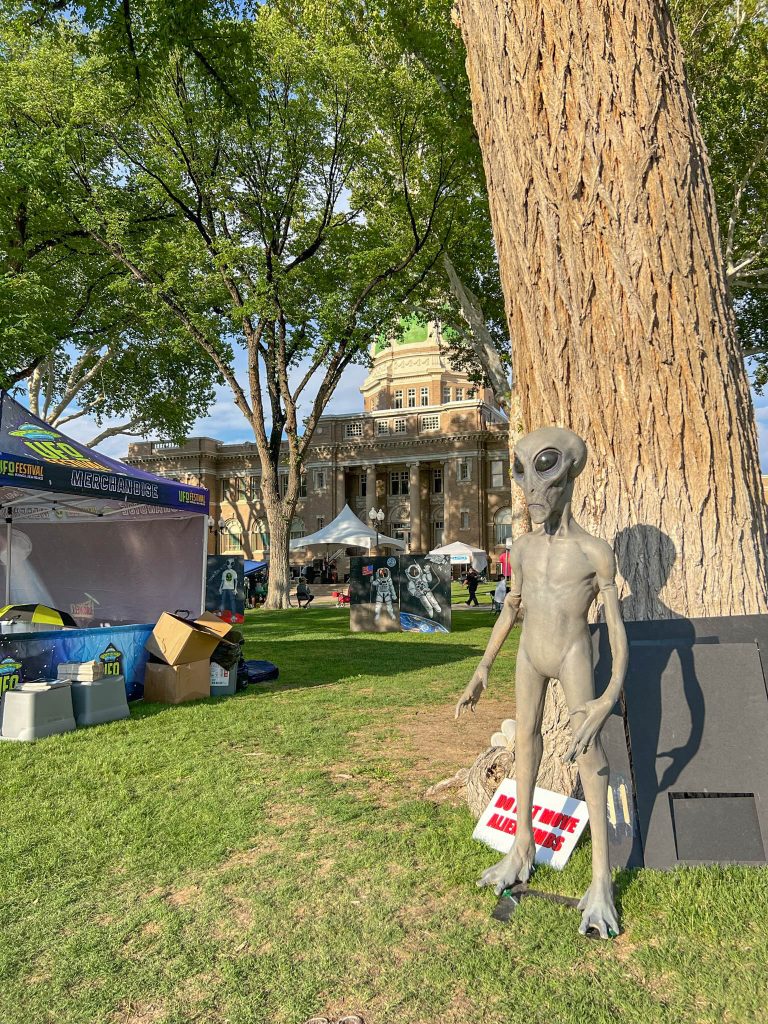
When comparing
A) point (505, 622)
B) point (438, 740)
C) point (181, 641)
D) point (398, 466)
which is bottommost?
point (438, 740)

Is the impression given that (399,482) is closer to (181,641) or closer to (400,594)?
(400,594)

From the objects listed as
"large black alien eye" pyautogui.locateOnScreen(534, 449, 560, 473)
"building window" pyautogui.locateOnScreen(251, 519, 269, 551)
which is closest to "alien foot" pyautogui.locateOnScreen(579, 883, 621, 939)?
"large black alien eye" pyautogui.locateOnScreen(534, 449, 560, 473)

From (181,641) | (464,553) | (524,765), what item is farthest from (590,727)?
(464,553)

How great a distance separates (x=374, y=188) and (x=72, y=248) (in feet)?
29.9

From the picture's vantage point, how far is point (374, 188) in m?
21.1

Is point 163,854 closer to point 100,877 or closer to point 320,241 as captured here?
point 100,877

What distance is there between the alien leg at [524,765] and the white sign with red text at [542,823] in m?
0.22

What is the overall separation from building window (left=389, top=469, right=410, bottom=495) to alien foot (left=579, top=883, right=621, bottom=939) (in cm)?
5505

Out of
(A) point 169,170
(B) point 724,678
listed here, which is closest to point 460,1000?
(B) point 724,678

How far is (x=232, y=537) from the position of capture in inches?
2400

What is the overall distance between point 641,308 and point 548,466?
1.56 meters

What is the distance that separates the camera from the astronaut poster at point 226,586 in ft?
61.7

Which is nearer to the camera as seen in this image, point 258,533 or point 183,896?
point 183,896

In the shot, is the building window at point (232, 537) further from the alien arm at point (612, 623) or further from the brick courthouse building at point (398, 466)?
the alien arm at point (612, 623)
